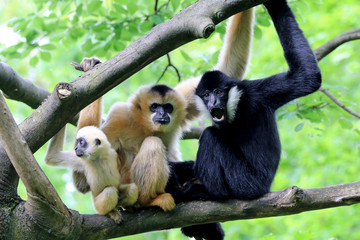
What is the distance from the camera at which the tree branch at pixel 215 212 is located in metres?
5.03

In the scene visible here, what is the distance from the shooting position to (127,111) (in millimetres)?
6871

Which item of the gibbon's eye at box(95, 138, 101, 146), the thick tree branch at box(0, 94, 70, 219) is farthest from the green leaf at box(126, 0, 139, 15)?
the thick tree branch at box(0, 94, 70, 219)

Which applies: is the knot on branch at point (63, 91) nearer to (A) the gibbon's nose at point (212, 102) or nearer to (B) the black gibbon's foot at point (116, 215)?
(B) the black gibbon's foot at point (116, 215)

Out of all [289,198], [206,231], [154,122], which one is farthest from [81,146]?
[289,198]

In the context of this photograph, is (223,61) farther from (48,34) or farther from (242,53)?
(48,34)

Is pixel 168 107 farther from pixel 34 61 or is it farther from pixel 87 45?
pixel 34 61

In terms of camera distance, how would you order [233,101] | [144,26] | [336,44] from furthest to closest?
[336,44] → [144,26] → [233,101]

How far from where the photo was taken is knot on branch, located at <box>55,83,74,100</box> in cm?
436

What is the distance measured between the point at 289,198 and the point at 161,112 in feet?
8.57

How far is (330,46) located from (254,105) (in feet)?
8.89

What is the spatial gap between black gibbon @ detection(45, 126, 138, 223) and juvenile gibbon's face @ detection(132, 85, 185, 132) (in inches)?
37.6

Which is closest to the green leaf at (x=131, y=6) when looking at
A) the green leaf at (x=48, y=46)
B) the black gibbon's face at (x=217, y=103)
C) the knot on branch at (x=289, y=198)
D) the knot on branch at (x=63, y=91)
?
the green leaf at (x=48, y=46)

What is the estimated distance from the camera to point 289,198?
5055 mm

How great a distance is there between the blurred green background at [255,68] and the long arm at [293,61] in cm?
174
